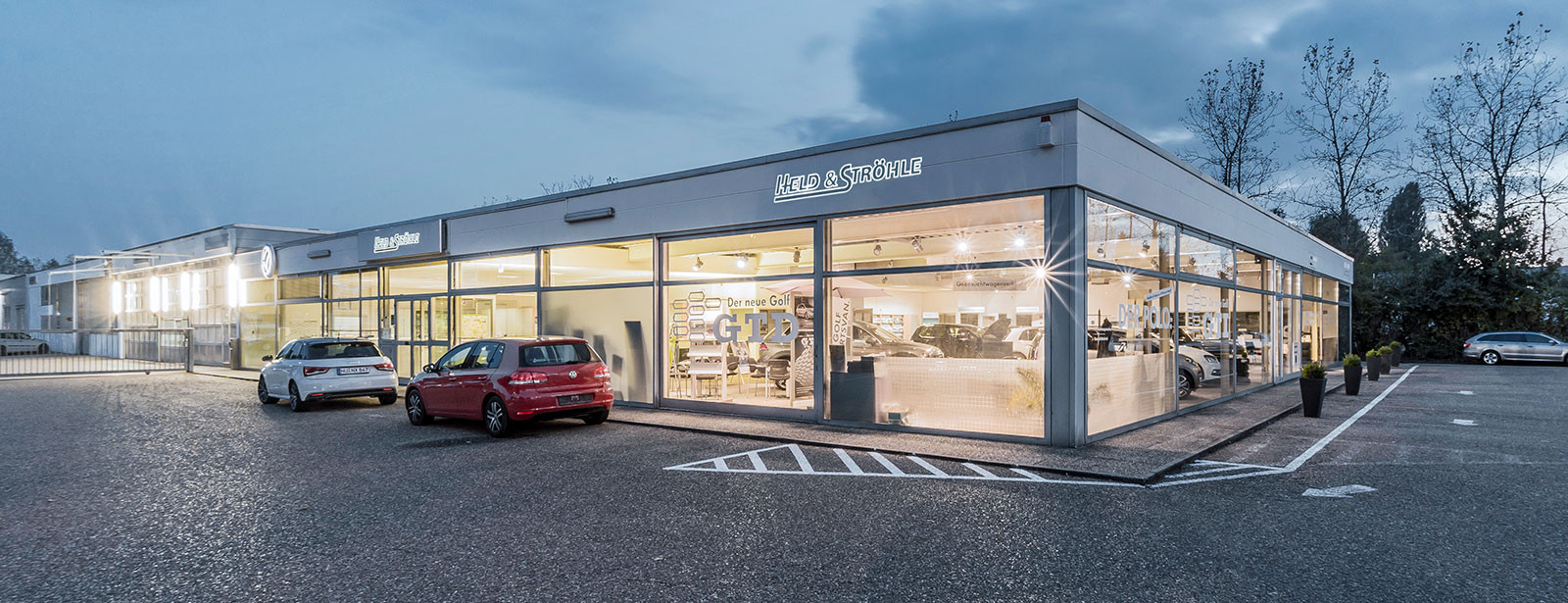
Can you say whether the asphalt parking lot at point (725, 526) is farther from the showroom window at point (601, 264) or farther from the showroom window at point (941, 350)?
the showroom window at point (601, 264)

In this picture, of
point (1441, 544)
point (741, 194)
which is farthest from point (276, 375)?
point (1441, 544)

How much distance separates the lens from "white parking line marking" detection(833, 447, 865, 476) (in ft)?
25.5

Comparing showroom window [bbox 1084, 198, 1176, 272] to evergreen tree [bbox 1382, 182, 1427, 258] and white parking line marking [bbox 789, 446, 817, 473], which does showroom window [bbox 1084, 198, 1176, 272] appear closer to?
white parking line marking [bbox 789, 446, 817, 473]

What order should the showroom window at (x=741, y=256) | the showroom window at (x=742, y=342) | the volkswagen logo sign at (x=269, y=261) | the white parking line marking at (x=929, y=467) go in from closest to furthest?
the white parking line marking at (x=929, y=467), the showroom window at (x=742, y=342), the showroom window at (x=741, y=256), the volkswagen logo sign at (x=269, y=261)

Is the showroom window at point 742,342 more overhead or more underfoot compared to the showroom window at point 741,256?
more underfoot

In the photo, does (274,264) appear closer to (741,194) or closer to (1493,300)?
(741,194)

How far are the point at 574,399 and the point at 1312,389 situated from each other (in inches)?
440

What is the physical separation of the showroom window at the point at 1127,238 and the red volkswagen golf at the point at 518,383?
270 inches

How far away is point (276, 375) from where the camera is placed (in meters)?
14.4

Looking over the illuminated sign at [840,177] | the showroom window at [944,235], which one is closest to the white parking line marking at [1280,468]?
the showroom window at [944,235]

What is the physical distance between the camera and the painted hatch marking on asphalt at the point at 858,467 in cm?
745

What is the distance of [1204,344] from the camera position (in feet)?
44.5

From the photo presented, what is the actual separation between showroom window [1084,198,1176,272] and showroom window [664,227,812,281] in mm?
3895

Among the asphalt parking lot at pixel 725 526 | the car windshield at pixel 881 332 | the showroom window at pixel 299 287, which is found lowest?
the asphalt parking lot at pixel 725 526
